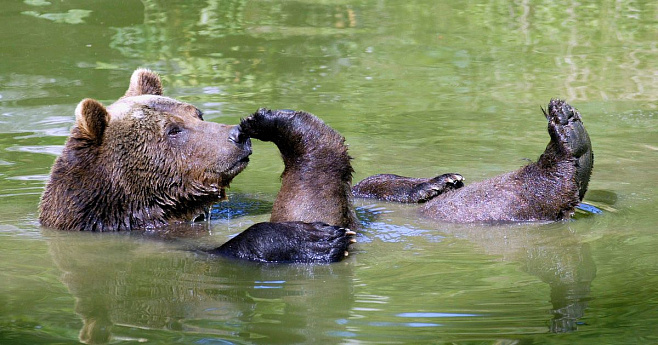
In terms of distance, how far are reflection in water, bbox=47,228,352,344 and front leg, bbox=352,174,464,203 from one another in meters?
2.02

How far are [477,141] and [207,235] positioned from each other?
4.04 meters

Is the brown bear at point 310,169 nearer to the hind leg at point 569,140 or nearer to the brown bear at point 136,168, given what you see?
the brown bear at point 136,168

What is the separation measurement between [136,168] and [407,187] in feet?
7.47

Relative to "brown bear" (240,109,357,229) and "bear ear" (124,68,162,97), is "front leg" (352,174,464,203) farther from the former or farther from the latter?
"bear ear" (124,68,162,97)

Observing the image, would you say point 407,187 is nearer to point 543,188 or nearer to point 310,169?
point 543,188

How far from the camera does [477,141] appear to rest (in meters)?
10.5

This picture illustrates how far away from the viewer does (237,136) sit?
7.21 m

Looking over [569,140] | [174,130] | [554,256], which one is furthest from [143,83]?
[554,256]

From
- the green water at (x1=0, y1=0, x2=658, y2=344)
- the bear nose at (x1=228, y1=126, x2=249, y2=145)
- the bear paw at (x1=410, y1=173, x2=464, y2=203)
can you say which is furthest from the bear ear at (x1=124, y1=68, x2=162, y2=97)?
the bear paw at (x1=410, y1=173, x2=464, y2=203)

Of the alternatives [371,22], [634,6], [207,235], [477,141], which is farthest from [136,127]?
[634,6]

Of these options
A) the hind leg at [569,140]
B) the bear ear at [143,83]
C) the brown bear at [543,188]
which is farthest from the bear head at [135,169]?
the hind leg at [569,140]

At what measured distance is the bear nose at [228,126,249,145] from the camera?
719 centimetres

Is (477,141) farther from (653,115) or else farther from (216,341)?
(216,341)

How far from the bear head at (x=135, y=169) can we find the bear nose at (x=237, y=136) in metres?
0.03
